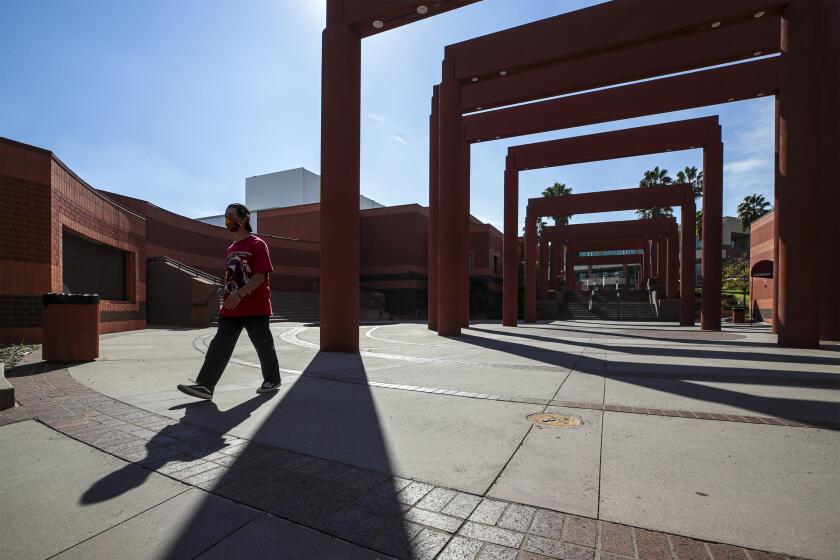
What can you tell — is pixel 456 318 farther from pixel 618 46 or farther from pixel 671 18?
pixel 671 18

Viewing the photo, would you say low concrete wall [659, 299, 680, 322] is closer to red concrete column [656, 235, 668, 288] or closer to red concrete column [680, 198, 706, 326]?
red concrete column [680, 198, 706, 326]

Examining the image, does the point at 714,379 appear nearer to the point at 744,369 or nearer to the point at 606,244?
the point at 744,369

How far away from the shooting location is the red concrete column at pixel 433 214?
14875mm

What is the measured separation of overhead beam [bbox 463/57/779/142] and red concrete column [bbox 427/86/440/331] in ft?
6.26

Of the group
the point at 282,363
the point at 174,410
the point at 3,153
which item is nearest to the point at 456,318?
the point at 282,363

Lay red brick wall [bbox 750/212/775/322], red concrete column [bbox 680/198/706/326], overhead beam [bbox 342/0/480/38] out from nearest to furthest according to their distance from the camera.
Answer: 1. overhead beam [bbox 342/0/480/38]
2. red concrete column [bbox 680/198/706/326]
3. red brick wall [bbox 750/212/775/322]

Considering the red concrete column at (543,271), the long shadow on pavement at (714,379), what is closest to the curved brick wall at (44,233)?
the long shadow on pavement at (714,379)

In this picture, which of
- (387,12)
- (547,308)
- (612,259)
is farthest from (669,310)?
(612,259)

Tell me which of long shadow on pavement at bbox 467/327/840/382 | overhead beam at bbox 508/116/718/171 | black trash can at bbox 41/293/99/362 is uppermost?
overhead beam at bbox 508/116/718/171

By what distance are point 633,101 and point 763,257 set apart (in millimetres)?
18759

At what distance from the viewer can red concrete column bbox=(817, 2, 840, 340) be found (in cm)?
1105

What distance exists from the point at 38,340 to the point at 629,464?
38.1 feet

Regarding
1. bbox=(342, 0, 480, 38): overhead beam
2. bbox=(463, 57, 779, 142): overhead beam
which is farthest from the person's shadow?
bbox=(463, 57, 779, 142): overhead beam

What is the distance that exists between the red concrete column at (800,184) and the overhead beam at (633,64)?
126 centimetres
